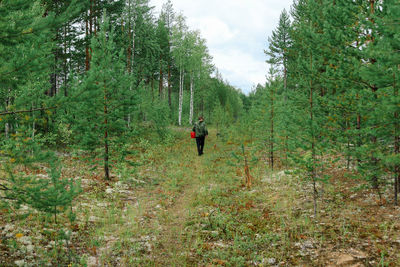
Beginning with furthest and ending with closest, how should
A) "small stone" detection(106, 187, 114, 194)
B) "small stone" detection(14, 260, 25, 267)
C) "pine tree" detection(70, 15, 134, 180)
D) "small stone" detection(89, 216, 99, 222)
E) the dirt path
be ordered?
"pine tree" detection(70, 15, 134, 180) < "small stone" detection(106, 187, 114, 194) < "small stone" detection(89, 216, 99, 222) < the dirt path < "small stone" detection(14, 260, 25, 267)

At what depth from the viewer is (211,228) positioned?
20.6ft

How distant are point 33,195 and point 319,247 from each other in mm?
5553

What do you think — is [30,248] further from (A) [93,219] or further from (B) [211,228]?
(B) [211,228]

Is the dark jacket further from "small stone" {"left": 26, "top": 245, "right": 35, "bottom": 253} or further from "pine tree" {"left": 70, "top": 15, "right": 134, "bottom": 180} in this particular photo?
"small stone" {"left": 26, "top": 245, "right": 35, "bottom": 253}

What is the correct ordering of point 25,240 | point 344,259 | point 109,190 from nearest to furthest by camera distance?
point 344,259, point 25,240, point 109,190

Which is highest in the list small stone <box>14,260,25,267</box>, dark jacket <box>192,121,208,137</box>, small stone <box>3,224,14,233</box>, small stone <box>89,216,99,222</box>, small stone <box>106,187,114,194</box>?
dark jacket <box>192,121,208,137</box>

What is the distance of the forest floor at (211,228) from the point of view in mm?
4691

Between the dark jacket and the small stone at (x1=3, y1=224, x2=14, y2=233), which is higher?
the dark jacket

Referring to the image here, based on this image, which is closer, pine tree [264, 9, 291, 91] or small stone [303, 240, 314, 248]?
small stone [303, 240, 314, 248]

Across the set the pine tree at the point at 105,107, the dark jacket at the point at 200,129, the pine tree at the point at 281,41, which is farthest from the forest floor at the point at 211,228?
the pine tree at the point at 281,41

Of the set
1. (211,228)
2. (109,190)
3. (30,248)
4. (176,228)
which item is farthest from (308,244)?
(109,190)

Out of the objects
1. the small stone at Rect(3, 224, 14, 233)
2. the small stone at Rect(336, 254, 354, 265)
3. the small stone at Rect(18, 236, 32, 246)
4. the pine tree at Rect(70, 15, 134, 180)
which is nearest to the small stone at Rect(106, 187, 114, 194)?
the pine tree at Rect(70, 15, 134, 180)

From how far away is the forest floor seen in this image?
4691 millimetres

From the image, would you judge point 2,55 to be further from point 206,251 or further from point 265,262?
point 265,262
